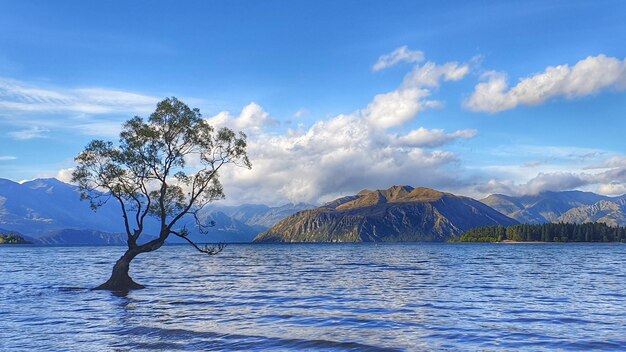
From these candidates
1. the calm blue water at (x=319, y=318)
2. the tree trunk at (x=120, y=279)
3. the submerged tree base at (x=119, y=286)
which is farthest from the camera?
the submerged tree base at (x=119, y=286)

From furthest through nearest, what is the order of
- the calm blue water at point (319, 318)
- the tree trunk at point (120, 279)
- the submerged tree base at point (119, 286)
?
the submerged tree base at point (119, 286)
the tree trunk at point (120, 279)
the calm blue water at point (319, 318)

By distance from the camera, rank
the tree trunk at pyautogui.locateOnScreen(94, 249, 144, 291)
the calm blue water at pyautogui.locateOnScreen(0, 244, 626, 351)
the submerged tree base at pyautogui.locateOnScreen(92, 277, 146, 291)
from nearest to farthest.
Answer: the calm blue water at pyautogui.locateOnScreen(0, 244, 626, 351) → the tree trunk at pyautogui.locateOnScreen(94, 249, 144, 291) → the submerged tree base at pyautogui.locateOnScreen(92, 277, 146, 291)

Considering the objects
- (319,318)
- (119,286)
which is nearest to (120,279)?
(119,286)

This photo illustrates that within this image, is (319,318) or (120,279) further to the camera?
(120,279)

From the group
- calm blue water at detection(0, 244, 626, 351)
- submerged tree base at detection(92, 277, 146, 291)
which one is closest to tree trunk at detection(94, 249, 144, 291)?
submerged tree base at detection(92, 277, 146, 291)

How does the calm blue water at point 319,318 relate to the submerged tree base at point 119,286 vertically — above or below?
above

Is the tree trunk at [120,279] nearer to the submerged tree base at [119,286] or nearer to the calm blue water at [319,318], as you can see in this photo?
the submerged tree base at [119,286]

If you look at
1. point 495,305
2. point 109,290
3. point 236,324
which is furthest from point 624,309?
point 109,290

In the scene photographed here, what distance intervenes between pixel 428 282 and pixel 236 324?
39.7 m

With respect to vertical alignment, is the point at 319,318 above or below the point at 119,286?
above

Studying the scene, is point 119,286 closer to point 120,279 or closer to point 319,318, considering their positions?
point 120,279

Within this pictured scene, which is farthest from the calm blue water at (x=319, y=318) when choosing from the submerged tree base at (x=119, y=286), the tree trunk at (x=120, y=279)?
the tree trunk at (x=120, y=279)

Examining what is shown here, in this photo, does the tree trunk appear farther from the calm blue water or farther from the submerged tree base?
the calm blue water

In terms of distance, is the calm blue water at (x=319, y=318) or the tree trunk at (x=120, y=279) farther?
the tree trunk at (x=120, y=279)
